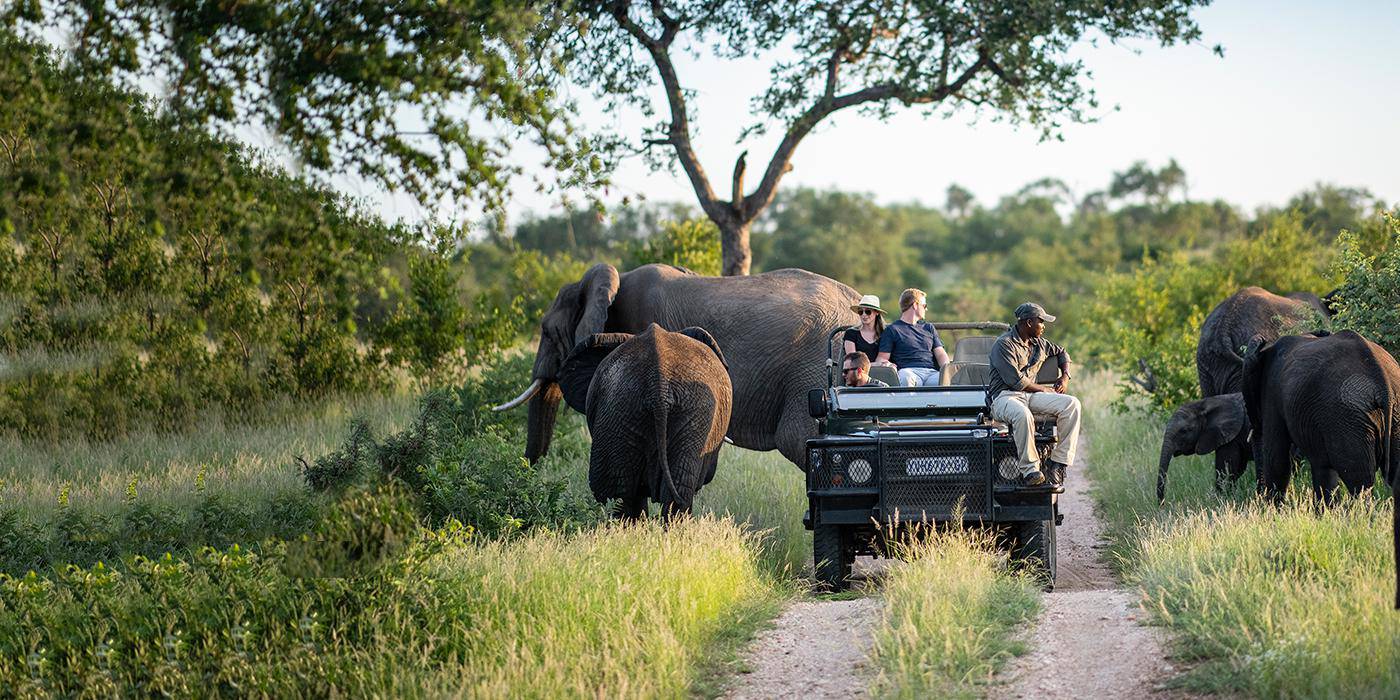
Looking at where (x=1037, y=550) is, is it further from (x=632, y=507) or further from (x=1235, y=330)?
(x=1235, y=330)

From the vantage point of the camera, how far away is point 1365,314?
12.5m

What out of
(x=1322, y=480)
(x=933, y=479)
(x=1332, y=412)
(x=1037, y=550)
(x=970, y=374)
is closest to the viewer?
(x=933, y=479)

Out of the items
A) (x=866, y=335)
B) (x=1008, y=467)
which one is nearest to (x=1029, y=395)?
(x=1008, y=467)

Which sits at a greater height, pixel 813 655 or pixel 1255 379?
pixel 1255 379

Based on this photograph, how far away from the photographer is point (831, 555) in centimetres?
969

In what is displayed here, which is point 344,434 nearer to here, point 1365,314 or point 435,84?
point 435,84

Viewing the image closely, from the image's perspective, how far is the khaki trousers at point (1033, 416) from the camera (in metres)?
9.40

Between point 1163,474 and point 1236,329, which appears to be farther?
point 1236,329

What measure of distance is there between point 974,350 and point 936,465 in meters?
1.99

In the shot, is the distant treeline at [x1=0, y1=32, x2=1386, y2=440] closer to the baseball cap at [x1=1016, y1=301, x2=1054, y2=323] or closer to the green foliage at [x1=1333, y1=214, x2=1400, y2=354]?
the green foliage at [x1=1333, y1=214, x2=1400, y2=354]

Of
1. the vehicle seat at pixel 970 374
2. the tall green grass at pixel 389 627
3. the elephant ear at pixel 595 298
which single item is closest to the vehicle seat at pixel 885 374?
the vehicle seat at pixel 970 374

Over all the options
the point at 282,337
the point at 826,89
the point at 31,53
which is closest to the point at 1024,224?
the point at 826,89

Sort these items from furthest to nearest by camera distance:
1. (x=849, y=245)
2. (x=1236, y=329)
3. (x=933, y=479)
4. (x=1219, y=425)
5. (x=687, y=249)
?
(x=849, y=245) < (x=687, y=249) < (x=1236, y=329) < (x=1219, y=425) < (x=933, y=479)

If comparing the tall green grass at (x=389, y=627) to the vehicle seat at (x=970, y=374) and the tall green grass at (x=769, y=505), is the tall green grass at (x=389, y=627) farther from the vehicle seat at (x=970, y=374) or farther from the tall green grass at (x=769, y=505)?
the vehicle seat at (x=970, y=374)
